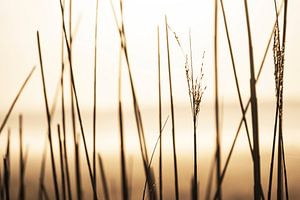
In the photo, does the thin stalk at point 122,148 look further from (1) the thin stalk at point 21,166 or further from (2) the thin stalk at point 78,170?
(1) the thin stalk at point 21,166

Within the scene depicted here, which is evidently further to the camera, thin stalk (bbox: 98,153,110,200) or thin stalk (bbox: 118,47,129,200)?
thin stalk (bbox: 98,153,110,200)

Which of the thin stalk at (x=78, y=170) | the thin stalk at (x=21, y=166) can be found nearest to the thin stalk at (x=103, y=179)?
the thin stalk at (x=78, y=170)

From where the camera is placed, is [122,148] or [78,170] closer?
[122,148]

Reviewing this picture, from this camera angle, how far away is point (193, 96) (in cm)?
83

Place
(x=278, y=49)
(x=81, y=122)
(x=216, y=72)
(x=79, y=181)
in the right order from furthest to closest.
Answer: (x=79, y=181)
(x=216, y=72)
(x=81, y=122)
(x=278, y=49)

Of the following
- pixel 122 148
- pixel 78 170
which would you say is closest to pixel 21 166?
pixel 78 170

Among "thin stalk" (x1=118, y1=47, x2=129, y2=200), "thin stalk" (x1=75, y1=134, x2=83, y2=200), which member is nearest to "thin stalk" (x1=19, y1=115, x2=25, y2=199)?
"thin stalk" (x1=75, y1=134, x2=83, y2=200)

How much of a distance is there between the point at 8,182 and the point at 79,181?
178mm

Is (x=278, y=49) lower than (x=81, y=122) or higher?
higher

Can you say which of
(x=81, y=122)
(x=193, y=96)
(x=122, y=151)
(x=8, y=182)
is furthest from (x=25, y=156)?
(x=193, y=96)

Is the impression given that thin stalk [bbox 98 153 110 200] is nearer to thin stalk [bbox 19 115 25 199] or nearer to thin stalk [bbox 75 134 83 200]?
thin stalk [bbox 75 134 83 200]

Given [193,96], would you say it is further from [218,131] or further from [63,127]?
[63,127]

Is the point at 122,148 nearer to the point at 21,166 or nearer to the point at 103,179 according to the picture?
the point at 103,179

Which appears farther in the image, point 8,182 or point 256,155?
point 8,182
